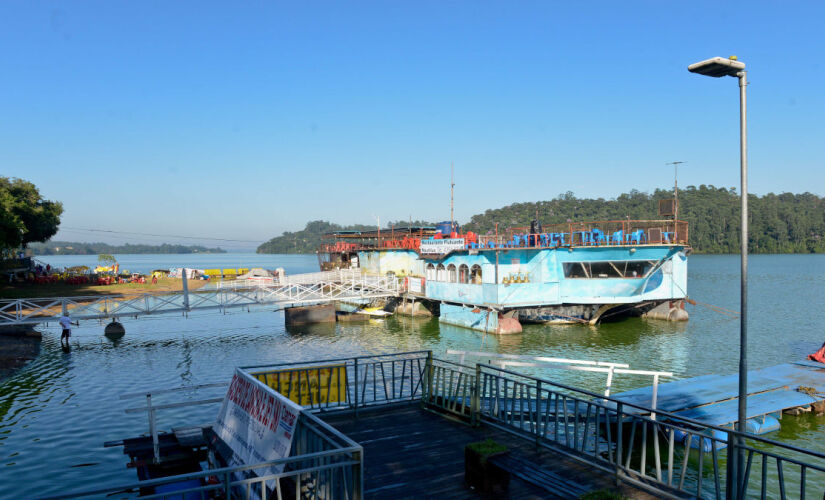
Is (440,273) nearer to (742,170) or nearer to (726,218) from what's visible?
(742,170)

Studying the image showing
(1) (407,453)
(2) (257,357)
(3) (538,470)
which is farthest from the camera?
(2) (257,357)

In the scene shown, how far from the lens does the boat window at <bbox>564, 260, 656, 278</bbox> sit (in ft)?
114

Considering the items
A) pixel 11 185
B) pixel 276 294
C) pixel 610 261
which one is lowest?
pixel 276 294

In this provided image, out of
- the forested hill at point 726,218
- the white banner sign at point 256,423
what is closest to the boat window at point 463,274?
the white banner sign at point 256,423

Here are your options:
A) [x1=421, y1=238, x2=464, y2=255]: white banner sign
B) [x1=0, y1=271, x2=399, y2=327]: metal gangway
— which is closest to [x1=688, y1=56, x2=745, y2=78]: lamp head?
[x1=421, y1=238, x2=464, y2=255]: white banner sign

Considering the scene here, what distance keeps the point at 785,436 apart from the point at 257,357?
23108mm

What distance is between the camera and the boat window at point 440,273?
40.5 m

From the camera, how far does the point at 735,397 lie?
16.2 meters

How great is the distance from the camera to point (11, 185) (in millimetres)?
52562

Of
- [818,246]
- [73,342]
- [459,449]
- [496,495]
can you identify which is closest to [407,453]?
[459,449]

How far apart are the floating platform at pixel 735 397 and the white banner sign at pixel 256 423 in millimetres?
10787

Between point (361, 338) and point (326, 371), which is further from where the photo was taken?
point (361, 338)

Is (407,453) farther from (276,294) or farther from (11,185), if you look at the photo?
(11,185)

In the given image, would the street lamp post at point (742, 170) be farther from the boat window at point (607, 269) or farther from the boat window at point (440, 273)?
the boat window at point (440, 273)
